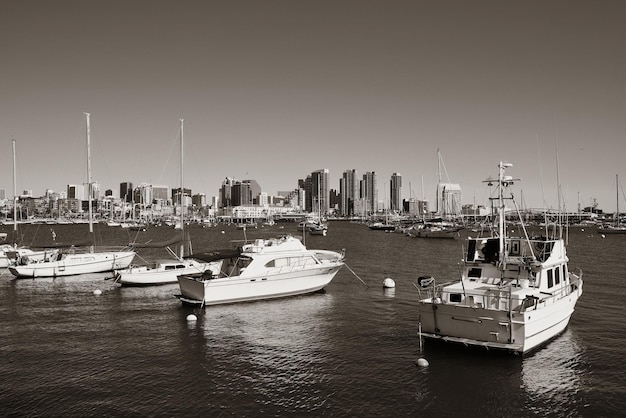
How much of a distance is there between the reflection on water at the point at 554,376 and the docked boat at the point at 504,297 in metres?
Answer: 0.63

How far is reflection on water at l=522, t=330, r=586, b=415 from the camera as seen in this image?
1709 cm

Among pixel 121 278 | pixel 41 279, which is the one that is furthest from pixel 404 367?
pixel 41 279

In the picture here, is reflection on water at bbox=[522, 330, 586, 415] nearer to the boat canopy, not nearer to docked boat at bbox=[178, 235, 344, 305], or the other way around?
docked boat at bbox=[178, 235, 344, 305]

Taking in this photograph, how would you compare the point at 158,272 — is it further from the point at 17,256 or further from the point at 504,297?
the point at 504,297

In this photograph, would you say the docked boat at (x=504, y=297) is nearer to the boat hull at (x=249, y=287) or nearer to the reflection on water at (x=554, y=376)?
the reflection on water at (x=554, y=376)

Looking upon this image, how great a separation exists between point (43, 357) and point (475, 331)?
1963 cm

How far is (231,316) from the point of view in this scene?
29562 mm

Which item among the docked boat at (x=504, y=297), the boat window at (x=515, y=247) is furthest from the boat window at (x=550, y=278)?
the boat window at (x=515, y=247)

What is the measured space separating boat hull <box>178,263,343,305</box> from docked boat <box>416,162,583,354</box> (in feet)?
44.2

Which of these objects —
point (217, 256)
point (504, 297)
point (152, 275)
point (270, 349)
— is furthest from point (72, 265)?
point (504, 297)

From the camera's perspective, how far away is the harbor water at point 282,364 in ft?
55.2

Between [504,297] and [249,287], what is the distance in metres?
18.1

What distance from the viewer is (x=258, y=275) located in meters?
33.6

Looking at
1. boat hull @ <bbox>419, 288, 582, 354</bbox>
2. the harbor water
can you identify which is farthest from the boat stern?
boat hull @ <bbox>419, 288, 582, 354</bbox>
